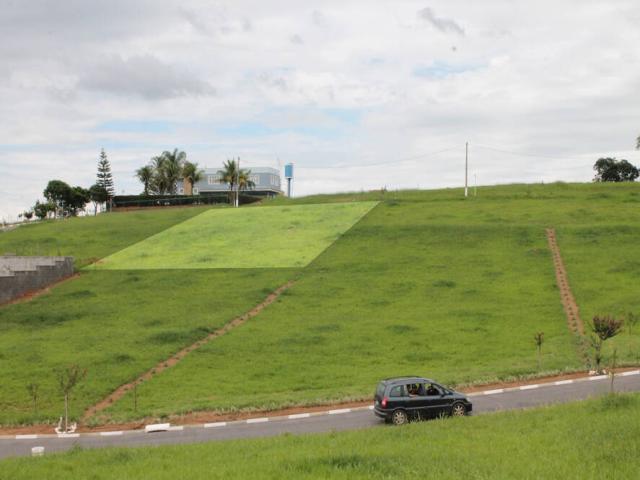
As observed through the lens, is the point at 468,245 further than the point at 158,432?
Yes

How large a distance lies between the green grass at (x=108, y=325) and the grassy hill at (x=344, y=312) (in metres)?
0.15

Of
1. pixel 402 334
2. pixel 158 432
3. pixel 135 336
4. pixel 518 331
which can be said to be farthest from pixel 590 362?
pixel 135 336

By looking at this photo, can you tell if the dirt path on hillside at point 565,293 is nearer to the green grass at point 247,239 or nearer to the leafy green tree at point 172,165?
the green grass at point 247,239

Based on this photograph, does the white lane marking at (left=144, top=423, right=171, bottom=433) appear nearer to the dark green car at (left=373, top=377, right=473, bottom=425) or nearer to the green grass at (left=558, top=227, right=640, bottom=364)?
the dark green car at (left=373, top=377, right=473, bottom=425)

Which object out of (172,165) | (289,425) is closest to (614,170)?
(172,165)

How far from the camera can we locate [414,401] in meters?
30.3

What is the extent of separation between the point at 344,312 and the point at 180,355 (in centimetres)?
1382

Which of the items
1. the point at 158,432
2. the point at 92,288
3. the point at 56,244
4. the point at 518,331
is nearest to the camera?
the point at 158,432

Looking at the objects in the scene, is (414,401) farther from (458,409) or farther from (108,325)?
(108,325)

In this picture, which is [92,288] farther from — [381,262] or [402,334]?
[402,334]

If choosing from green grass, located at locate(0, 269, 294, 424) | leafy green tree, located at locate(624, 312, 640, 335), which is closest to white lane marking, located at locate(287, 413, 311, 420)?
green grass, located at locate(0, 269, 294, 424)

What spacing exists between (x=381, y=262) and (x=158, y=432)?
41.1 m

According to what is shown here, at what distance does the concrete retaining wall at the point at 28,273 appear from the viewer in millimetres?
64312

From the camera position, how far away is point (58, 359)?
145ft
